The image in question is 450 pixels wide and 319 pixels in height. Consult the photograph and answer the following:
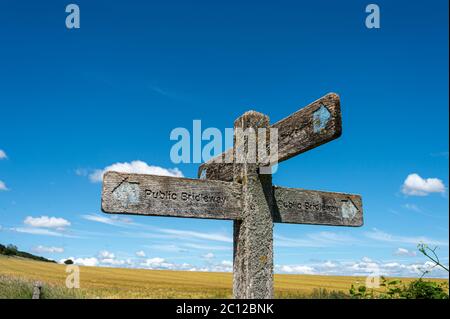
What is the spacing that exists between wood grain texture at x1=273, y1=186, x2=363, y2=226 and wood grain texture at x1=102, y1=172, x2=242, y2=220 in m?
0.43

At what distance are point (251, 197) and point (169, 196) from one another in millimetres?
724

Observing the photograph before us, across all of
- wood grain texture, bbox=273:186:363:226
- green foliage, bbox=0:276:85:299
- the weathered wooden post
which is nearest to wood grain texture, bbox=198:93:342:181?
wood grain texture, bbox=273:186:363:226

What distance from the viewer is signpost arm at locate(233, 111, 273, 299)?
10.6 feet

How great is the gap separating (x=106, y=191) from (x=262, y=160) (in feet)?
4.27

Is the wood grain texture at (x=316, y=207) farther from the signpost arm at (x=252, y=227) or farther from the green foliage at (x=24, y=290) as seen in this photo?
the green foliage at (x=24, y=290)

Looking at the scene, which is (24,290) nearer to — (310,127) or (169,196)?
(169,196)

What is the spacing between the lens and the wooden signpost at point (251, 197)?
9.34ft

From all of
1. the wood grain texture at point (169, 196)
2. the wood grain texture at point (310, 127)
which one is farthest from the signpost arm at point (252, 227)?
the wood grain texture at point (310, 127)

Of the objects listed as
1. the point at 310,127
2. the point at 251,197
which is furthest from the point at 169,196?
the point at 310,127

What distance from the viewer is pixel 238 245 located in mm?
3365

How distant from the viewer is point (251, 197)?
3334 millimetres
